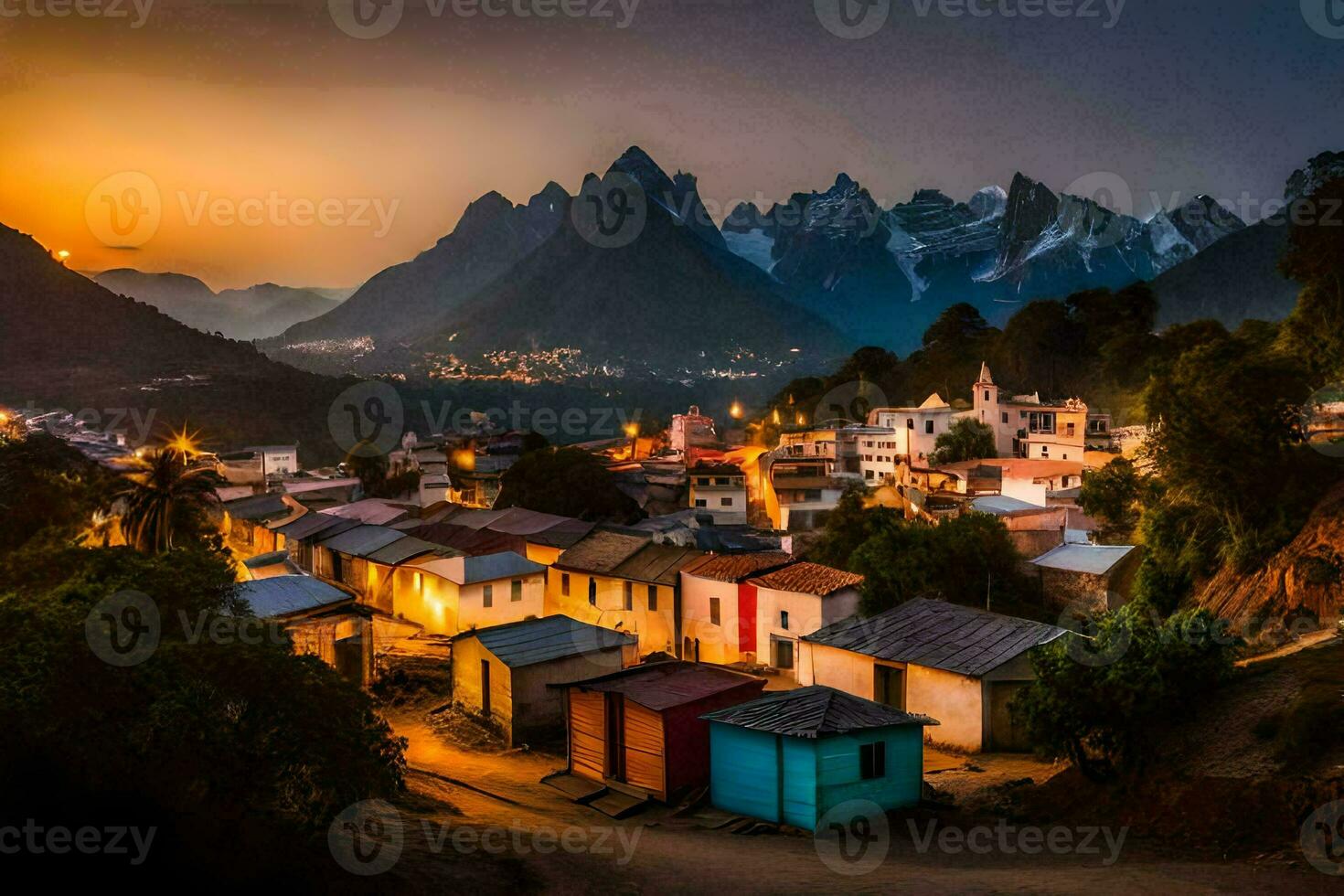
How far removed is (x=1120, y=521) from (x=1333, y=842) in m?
23.2

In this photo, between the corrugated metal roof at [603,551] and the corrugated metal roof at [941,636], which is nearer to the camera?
the corrugated metal roof at [941,636]

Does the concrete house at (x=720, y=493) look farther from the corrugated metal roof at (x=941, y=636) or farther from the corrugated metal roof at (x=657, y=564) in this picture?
the corrugated metal roof at (x=941, y=636)

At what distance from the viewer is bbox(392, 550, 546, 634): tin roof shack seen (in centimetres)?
2986

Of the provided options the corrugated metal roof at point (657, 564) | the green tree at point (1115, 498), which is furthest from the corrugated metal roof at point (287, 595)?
the green tree at point (1115, 498)

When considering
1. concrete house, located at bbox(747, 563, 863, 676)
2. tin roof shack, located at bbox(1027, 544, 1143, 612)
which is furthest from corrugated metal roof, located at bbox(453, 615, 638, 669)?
tin roof shack, located at bbox(1027, 544, 1143, 612)

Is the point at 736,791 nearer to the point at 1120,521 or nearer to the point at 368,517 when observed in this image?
the point at 1120,521

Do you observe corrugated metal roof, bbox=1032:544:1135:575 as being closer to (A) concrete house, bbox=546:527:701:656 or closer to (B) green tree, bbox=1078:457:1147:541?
(B) green tree, bbox=1078:457:1147:541

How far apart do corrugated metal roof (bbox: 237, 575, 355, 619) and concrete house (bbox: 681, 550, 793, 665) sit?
33.4ft

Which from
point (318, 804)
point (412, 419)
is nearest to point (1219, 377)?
point (318, 804)

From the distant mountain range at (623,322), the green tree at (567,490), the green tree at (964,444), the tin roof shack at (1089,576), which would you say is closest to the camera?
the tin roof shack at (1089,576)

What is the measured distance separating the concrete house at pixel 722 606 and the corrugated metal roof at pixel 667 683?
9.25m

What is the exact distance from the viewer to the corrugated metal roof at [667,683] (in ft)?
53.2

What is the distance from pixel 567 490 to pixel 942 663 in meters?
33.0

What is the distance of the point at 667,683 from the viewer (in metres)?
17.3
